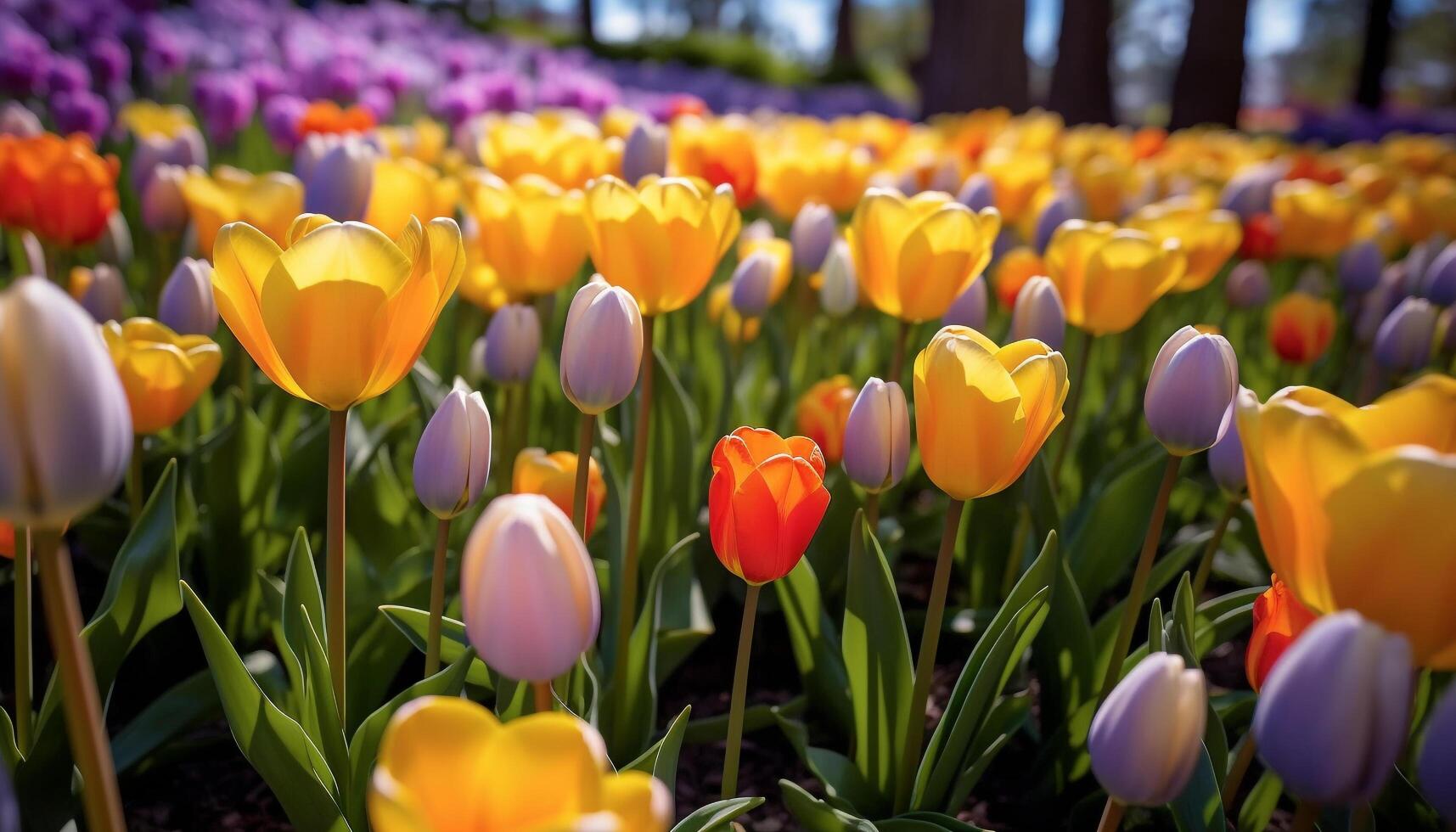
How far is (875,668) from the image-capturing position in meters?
1.34

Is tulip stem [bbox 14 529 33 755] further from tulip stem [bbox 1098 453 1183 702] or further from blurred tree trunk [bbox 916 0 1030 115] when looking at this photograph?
blurred tree trunk [bbox 916 0 1030 115]

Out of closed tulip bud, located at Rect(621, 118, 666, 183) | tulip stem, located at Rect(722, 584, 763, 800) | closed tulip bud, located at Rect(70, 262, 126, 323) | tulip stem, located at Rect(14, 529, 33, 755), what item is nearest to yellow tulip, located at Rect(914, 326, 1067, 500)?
tulip stem, located at Rect(722, 584, 763, 800)

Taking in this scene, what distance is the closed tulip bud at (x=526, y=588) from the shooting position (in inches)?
29.2

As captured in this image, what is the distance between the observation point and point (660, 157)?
6.97 ft

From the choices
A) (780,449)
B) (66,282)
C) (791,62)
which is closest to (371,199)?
(66,282)

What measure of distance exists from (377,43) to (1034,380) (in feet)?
25.1

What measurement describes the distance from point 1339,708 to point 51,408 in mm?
856

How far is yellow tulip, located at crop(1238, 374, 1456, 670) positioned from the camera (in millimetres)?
724

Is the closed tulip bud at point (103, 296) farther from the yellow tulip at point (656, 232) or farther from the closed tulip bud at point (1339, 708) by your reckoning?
the closed tulip bud at point (1339, 708)

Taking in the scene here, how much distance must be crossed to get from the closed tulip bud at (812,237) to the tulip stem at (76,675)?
169 centimetres

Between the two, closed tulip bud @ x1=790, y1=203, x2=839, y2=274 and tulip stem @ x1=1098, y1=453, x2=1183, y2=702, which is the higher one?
closed tulip bud @ x1=790, y1=203, x2=839, y2=274

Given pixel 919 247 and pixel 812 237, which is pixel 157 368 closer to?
pixel 919 247

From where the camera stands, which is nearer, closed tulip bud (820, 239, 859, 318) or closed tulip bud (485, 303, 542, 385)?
closed tulip bud (485, 303, 542, 385)

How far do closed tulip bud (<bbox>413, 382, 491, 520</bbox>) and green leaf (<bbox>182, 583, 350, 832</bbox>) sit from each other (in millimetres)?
245
